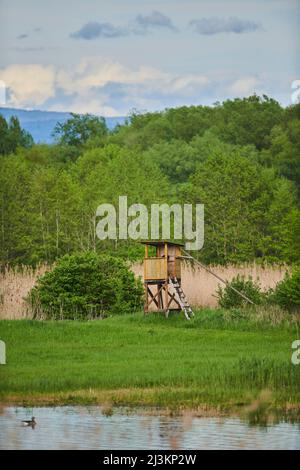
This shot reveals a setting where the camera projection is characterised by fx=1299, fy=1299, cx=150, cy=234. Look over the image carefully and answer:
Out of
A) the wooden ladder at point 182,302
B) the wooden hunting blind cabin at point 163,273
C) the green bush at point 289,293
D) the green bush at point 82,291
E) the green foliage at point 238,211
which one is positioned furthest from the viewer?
the green foliage at point 238,211

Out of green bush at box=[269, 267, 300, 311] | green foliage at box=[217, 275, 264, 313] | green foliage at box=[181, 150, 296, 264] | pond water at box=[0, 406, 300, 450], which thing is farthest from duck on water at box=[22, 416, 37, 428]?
green foliage at box=[181, 150, 296, 264]

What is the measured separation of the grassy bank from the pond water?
1.17 m

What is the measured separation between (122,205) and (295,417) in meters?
34.1

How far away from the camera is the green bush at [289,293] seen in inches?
1262

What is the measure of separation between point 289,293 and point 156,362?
329 inches

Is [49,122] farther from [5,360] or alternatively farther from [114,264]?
[5,360]

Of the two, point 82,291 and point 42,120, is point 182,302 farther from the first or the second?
point 42,120

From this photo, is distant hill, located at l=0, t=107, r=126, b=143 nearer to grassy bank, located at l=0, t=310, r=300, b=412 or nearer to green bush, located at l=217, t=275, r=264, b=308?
green bush, located at l=217, t=275, r=264, b=308

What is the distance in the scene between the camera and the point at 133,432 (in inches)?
701

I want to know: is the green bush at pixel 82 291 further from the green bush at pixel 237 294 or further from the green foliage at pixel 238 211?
the green foliage at pixel 238 211

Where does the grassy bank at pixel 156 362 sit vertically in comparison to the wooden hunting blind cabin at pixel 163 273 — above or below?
below

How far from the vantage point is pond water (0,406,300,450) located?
1711 centimetres

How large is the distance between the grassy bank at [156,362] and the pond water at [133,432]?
3.84 feet

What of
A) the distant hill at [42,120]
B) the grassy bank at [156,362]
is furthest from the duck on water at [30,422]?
the distant hill at [42,120]
